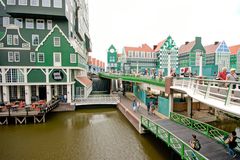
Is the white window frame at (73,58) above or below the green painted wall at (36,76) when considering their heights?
above

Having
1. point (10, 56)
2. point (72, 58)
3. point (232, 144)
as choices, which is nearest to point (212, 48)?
point (72, 58)

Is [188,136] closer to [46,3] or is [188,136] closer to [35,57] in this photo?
[35,57]

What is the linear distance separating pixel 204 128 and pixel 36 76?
80.0 ft

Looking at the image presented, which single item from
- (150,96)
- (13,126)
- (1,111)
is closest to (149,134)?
(150,96)

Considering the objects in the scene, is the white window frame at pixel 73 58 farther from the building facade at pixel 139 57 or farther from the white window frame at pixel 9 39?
the building facade at pixel 139 57

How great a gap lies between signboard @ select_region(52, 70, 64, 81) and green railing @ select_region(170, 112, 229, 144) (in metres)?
19.0

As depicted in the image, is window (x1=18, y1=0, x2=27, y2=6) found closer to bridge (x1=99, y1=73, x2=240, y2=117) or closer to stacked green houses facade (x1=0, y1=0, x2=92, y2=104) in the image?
stacked green houses facade (x1=0, y1=0, x2=92, y2=104)

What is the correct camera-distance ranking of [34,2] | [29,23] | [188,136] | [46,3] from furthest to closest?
[29,23] < [46,3] < [34,2] < [188,136]

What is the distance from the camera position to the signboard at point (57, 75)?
86.4ft

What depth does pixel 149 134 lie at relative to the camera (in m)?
16.2

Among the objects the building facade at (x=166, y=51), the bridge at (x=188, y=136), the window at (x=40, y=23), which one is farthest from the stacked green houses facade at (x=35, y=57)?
the building facade at (x=166, y=51)

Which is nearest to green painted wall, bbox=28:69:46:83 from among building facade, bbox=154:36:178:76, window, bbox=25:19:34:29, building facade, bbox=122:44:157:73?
window, bbox=25:19:34:29

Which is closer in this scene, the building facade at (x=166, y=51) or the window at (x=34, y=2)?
the window at (x=34, y=2)

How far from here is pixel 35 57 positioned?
26.1 meters
